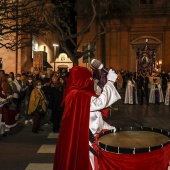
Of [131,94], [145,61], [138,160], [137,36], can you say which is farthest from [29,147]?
[137,36]

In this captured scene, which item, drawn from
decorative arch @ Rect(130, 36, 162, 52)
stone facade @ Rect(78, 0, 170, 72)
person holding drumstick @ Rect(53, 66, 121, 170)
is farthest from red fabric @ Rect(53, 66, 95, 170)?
decorative arch @ Rect(130, 36, 162, 52)

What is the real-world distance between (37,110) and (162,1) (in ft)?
109

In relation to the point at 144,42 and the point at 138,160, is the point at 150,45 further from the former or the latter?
the point at 138,160

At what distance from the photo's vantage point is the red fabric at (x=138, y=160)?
391 cm

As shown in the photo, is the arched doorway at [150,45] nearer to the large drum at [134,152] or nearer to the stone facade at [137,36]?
the stone facade at [137,36]

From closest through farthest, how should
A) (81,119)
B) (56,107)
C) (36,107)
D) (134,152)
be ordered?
1. (134,152)
2. (81,119)
3. (36,107)
4. (56,107)

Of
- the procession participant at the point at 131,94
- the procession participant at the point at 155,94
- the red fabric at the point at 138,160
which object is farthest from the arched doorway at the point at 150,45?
the red fabric at the point at 138,160

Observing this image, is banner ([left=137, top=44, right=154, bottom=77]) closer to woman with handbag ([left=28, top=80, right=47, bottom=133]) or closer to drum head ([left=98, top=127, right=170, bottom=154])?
woman with handbag ([left=28, top=80, right=47, bottom=133])

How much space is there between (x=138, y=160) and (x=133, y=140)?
1.29 ft

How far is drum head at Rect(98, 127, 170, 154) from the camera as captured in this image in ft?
12.8

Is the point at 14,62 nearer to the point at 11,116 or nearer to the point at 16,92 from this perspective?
the point at 16,92

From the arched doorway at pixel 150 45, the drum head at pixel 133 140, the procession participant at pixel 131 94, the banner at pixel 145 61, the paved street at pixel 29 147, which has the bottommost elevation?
the paved street at pixel 29 147

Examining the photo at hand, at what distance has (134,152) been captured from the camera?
12.7ft

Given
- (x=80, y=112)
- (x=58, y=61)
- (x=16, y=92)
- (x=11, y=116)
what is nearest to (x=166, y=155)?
(x=80, y=112)
